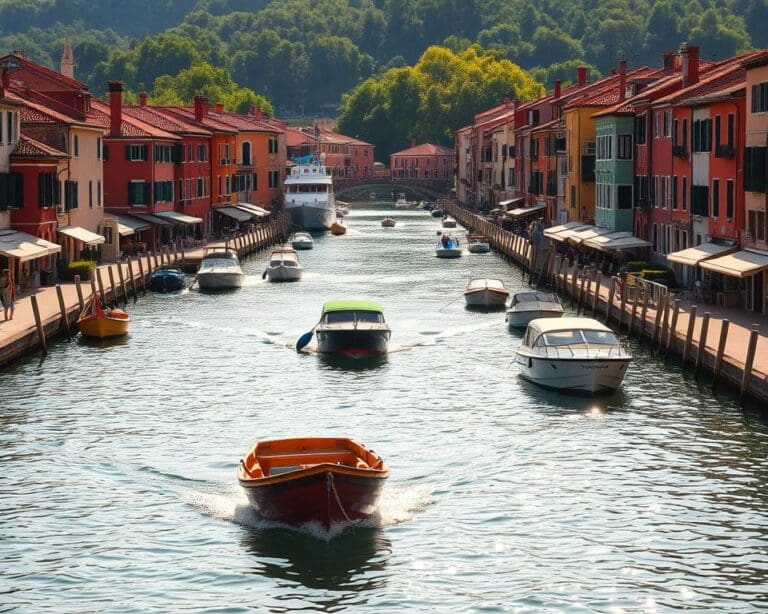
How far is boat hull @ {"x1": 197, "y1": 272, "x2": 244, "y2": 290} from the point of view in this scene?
8744 centimetres

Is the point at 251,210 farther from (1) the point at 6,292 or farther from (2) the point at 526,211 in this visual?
(1) the point at 6,292

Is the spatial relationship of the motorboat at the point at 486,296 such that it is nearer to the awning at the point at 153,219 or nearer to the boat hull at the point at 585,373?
the boat hull at the point at 585,373

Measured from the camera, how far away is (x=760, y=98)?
6388 cm

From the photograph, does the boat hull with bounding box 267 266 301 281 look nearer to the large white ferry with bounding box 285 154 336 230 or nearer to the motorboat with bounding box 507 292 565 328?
the motorboat with bounding box 507 292 565 328

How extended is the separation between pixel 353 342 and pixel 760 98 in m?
20.0

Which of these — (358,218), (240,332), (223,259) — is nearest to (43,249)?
(240,332)

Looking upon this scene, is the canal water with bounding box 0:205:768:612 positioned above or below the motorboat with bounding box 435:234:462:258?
below

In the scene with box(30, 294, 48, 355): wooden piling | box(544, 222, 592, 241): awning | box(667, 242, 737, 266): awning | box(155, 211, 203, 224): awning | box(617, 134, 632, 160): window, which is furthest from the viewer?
box(155, 211, 203, 224): awning

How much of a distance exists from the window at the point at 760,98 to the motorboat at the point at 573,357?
15977 mm

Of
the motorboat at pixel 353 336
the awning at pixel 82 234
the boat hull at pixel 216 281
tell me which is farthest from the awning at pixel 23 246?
the motorboat at pixel 353 336

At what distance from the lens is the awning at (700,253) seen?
67.6 metres

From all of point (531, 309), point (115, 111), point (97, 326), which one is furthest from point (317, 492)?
point (115, 111)

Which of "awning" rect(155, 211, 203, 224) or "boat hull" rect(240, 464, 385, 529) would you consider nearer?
"boat hull" rect(240, 464, 385, 529)

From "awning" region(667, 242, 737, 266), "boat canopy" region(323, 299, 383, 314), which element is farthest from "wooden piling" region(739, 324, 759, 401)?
"awning" region(667, 242, 737, 266)
